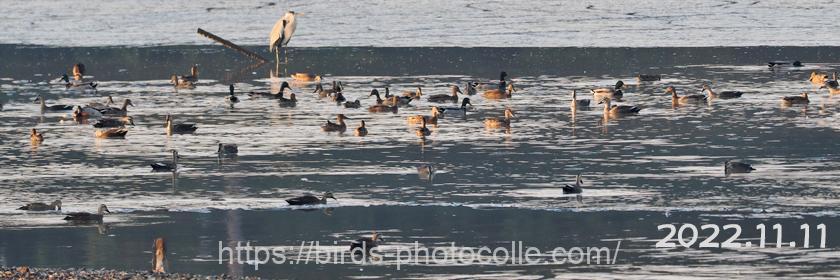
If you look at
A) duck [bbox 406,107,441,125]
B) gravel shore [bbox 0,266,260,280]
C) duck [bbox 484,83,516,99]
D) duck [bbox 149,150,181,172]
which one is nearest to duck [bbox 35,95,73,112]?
duck [bbox 406,107,441,125]

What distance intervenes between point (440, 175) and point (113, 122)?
821cm

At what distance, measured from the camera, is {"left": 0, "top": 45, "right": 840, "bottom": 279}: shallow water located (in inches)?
677

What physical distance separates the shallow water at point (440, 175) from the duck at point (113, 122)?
0.25m

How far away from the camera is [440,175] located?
2258 cm

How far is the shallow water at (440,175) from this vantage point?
17.2m

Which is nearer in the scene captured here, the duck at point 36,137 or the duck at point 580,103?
the duck at point 36,137

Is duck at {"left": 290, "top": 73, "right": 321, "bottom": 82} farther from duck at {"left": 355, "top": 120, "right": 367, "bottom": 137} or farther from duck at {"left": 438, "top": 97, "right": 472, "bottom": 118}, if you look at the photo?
duck at {"left": 355, "top": 120, "right": 367, "bottom": 137}

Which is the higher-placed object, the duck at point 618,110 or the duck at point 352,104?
the duck at point 352,104

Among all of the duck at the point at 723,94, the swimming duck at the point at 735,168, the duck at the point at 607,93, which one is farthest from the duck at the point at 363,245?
the duck at the point at 723,94

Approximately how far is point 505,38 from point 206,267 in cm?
3133

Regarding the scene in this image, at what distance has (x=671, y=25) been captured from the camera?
48156mm

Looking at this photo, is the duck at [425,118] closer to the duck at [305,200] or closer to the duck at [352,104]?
the duck at [352,104]

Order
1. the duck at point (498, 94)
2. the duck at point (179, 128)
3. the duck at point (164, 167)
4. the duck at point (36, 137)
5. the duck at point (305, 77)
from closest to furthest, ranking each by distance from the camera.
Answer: the duck at point (164, 167), the duck at point (36, 137), the duck at point (179, 128), the duck at point (498, 94), the duck at point (305, 77)

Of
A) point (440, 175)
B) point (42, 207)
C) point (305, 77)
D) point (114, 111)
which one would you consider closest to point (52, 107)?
point (114, 111)
